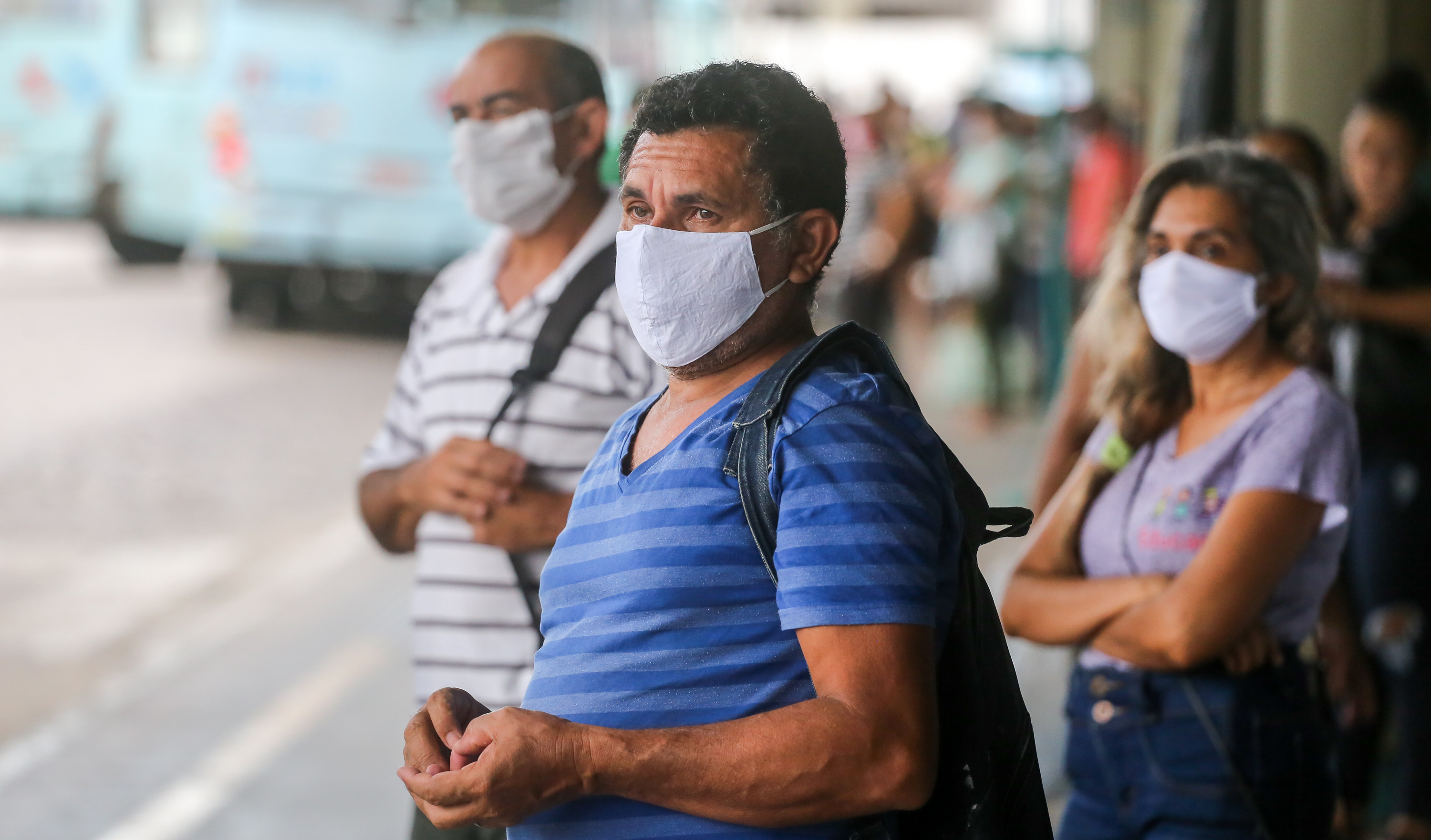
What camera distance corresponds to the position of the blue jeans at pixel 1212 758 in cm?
258

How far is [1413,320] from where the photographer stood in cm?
433

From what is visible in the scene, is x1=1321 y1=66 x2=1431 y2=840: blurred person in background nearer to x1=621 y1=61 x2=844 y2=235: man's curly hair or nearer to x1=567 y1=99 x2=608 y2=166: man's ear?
x1=567 y1=99 x2=608 y2=166: man's ear

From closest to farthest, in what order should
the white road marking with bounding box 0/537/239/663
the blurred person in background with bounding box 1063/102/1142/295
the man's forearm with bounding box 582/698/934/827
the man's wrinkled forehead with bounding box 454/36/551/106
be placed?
the man's forearm with bounding box 582/698/934/827 < the man's wrinkled forehead with bounding box 454/36/551/106 < the white road marking with bounding box 0/537/239/663 < the blurred person in background with bounding box 1063/102/1142/295

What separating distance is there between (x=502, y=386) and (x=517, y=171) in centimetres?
42

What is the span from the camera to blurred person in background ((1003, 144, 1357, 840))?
257 cm

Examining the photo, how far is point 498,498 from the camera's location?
268cm

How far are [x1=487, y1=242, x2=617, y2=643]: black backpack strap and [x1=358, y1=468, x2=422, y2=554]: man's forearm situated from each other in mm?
254

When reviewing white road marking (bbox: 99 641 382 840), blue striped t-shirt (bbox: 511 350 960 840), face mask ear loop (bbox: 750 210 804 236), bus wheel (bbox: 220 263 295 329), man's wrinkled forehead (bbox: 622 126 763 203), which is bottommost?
bus wheel (bbox: 220 263 295 329)

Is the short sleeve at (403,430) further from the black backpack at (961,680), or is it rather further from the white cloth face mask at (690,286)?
the black backpack at (961,680)

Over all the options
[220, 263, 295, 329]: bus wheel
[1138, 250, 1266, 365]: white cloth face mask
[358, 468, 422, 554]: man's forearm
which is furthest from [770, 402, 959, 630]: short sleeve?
[220, 263, 295, 329]: bus wheel

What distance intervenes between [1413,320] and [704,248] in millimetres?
3068

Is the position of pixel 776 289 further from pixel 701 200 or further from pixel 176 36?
pixel 176 36

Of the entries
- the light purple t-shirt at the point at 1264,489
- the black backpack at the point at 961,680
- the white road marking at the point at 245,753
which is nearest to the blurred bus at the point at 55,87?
the white road marking at the point at 245,753

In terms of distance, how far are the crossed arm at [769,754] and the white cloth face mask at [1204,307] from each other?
124cm
